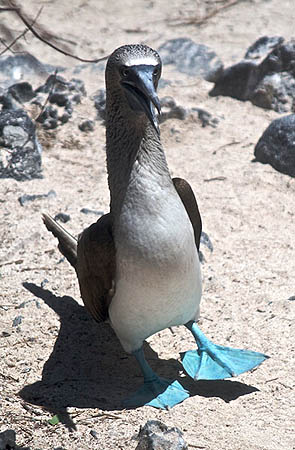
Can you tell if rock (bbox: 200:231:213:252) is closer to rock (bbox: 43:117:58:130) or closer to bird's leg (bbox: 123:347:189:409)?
bird's leg (bbox: 123:347:189:409)

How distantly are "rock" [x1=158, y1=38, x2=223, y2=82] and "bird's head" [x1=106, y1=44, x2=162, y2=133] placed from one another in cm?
500

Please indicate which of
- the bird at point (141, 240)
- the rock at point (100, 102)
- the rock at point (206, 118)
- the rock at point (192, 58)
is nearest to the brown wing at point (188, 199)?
the bird at point (141, 240)

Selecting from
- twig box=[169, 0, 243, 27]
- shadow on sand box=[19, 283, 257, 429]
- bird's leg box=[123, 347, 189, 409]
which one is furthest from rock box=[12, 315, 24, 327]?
twig box=[169, 0, 243, 27]

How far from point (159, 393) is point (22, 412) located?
75 cm

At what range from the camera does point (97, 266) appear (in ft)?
13.3

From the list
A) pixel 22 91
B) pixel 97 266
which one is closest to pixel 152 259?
pixel 97 266

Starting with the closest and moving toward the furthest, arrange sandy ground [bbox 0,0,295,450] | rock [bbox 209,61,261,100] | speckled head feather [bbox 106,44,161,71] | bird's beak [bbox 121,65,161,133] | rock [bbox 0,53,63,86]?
1. bird's beak [bbox 121,65,161,133]
2. speckled head feather [bbox 106,44,161,71]
3. sandy ground [bbox 0,0,295,450]
4. rock [bbox 209,61,261,100]
5. rock [bbox 0,53,63,86]

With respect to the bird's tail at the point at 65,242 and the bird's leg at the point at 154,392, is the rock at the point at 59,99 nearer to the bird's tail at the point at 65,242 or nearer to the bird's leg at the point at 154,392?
the bird's tail at the point at 65,242

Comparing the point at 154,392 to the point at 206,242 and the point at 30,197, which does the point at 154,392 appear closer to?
the point at 206,242

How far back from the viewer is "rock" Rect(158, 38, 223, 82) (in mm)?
8714

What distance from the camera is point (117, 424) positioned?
382 centimetres

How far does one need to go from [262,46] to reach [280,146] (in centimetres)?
246

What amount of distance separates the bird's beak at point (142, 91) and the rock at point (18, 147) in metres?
2.77

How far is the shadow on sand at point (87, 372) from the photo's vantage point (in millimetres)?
4145
